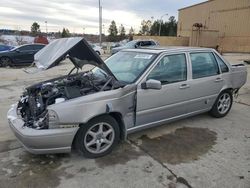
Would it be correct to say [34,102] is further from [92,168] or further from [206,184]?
[206,184]

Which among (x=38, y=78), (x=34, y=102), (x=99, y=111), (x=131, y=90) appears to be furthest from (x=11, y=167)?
(x=38, y=78)

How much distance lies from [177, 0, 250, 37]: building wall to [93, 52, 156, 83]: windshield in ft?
114

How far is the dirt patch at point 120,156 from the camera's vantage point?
3.97 m

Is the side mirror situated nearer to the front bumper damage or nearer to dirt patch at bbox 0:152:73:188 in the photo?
the front bumper damage

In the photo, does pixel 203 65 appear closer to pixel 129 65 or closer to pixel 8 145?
pixel 129 65

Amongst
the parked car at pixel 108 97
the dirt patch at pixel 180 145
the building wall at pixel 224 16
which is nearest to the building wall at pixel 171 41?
the building wall at pixel 224 16

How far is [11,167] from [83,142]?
1.04 metres

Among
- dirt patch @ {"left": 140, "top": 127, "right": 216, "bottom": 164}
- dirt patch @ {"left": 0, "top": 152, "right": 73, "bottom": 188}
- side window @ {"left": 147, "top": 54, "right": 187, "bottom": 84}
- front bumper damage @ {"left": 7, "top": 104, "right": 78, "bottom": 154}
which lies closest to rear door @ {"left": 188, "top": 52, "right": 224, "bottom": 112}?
side window @ {"left": 147, "top": 54, "right": 187, "bottom": 84}

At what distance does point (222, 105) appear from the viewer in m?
6.00

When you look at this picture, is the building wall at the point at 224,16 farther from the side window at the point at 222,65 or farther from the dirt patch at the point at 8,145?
the dirt patch at the point at 8,145

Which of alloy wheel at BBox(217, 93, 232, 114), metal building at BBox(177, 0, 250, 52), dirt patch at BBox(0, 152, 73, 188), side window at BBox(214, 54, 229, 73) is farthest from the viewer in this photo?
metal building at BBox(177, 0, 250, 52)

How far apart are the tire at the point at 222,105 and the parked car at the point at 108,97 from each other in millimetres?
205

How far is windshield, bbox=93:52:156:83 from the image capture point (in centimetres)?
455

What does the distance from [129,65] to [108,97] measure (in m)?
1.10
